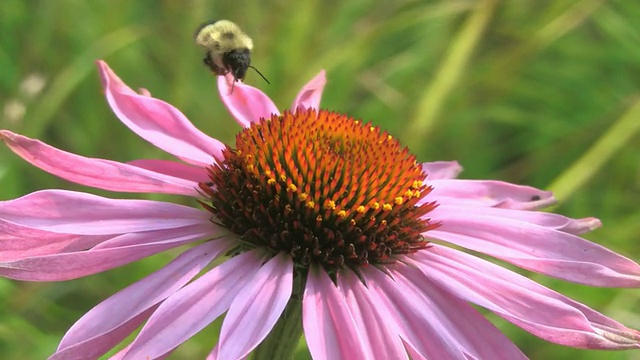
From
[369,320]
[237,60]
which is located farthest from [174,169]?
[369,320]

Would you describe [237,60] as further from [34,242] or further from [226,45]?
[34,242]

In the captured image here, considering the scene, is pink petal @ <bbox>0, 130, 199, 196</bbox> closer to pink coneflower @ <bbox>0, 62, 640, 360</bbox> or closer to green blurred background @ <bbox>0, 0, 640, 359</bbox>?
pink coneflower @ <bbox>0, 62, 640, 360</bbox>

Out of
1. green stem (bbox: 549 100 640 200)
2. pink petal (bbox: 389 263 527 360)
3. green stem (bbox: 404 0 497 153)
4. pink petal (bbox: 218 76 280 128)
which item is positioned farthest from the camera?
green stem (bbox: 404 0 497 153)

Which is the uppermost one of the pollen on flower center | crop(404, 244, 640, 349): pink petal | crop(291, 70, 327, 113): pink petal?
crop(291, 70, 327, 113): pink petal

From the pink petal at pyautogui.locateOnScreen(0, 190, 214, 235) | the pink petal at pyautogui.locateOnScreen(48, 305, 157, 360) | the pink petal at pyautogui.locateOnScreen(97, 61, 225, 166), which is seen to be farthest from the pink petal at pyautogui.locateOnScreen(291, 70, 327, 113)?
the pink petal at pyautogui.locateOnScreen(48, 305, 157, 360)

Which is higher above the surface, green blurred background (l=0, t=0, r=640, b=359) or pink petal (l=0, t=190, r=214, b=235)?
green blurred background (l=0, t=0, r=640, b=359)

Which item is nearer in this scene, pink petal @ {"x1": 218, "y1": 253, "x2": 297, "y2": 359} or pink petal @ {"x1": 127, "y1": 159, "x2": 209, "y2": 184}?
pink petal @ {"x1": 218, "y1": 253, "x2": 297, "y2": 359}

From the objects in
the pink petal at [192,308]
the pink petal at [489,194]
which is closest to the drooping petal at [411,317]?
the pink petal at [192,308]

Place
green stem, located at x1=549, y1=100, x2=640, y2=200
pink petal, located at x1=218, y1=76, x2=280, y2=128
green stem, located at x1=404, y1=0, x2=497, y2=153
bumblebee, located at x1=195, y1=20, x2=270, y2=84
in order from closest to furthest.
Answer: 1. bumblebee, located at x1=195, y1=20, x2=270, y2=84
2. pink petal, located at x1=218, y1=76, x2=280, y2=128
3. green stem, located at x1=549, y1=100, x2=640, y2=200
4. green stem, located at x1=404, y1=0, x2=497, y2=153
